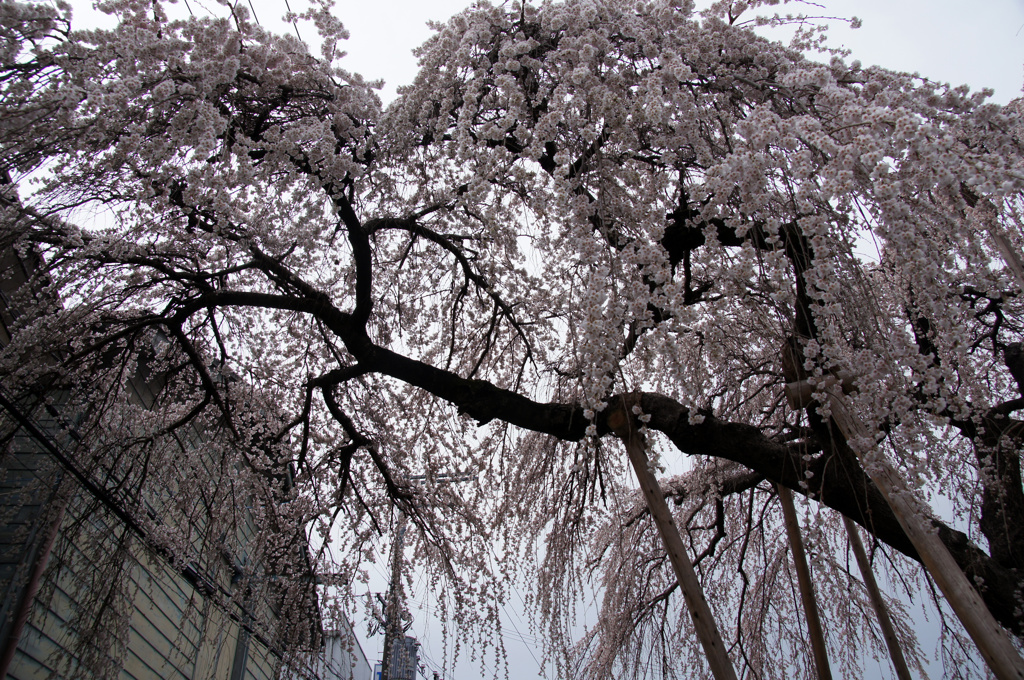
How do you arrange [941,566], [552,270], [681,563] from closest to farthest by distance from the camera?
1. [941,566]
2. [681,563]
3. [552,270]

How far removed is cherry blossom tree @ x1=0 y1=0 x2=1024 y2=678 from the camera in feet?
6.74

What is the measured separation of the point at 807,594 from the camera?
3.80 meters

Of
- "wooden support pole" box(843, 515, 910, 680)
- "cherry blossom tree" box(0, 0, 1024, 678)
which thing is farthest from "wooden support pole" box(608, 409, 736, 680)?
"wooden support pole" box(843, 515, 910, 680)

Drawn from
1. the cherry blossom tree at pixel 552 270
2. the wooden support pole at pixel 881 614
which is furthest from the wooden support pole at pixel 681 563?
the wooden support pole at pixel 881 614

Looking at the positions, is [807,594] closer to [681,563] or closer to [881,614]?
[881,614]

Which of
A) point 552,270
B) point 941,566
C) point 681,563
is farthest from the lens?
point 552,270

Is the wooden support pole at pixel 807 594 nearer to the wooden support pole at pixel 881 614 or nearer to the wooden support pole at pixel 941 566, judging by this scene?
the wooden support pole at pixel 881 614

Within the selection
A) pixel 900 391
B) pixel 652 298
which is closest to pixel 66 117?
pixel 652 298

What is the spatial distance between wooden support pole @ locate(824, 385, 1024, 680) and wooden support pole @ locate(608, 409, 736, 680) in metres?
0.88

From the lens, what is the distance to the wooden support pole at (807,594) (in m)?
3.74

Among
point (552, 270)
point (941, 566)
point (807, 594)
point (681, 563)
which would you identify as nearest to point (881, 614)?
point (807, 594)

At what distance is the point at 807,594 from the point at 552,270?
289 centimetres

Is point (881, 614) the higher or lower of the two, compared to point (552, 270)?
lower

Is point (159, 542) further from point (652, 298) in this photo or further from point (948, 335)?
point (948, 335)
